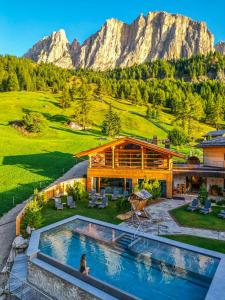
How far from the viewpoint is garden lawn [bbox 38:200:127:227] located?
1870 cm

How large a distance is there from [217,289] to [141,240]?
4.89m

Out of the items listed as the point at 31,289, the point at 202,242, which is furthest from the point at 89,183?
the point at 31,289

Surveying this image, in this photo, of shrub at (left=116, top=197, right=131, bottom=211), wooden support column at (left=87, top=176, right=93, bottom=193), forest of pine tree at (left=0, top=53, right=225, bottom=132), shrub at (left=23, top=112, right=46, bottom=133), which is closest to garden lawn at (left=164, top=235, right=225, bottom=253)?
shrub at (left=116, top=197, right=131, bottom=211)

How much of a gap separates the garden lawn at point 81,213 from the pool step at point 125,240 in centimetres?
449

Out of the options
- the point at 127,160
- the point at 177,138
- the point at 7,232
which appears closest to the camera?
the point at 7,232

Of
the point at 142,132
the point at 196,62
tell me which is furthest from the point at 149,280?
the point at 196,62

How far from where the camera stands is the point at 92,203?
22.0 m

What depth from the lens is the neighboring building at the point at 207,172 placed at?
27.8 meters

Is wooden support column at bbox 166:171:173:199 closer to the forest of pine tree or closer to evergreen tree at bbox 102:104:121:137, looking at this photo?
evergreen tree at bbox 102:104:121:137

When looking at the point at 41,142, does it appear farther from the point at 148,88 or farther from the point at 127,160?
the point at 148,88

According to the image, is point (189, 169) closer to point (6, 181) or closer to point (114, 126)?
point (6, 181)

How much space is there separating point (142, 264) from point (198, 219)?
9.07 meters

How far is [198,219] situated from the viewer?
19094mm

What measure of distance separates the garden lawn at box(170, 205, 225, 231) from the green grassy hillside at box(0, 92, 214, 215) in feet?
44.4
